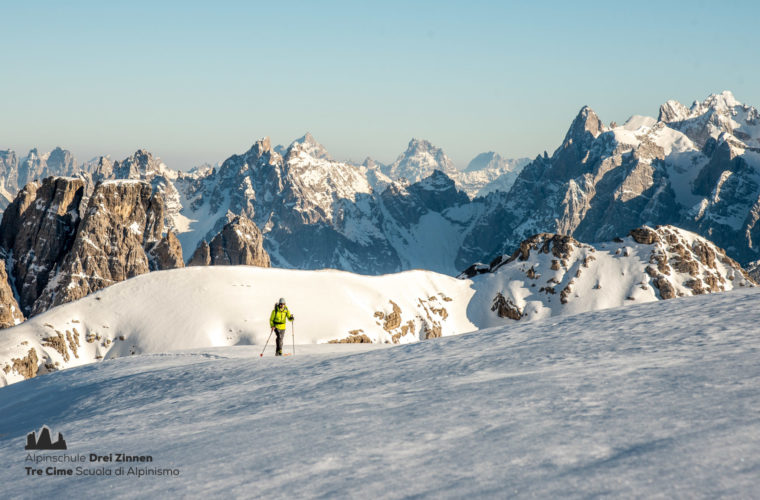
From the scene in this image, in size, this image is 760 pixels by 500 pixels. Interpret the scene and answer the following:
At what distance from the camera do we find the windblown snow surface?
28.6 feet

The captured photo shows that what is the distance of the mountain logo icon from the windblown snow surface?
0.87ft

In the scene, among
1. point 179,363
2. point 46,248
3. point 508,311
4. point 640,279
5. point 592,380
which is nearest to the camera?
point 592,380

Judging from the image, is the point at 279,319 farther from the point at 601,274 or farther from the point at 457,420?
the point at 601,274

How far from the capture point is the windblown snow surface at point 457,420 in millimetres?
8727

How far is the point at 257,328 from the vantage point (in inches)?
3937

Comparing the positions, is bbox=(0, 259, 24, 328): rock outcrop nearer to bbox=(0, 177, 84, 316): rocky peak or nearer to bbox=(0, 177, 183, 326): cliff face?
bbox=(0, 177, 183, 326): cliff face

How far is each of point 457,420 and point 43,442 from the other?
901 centimetres

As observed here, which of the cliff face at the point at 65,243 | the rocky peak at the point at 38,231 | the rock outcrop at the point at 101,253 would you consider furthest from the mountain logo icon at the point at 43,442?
the rocky peak at the point at 38,231

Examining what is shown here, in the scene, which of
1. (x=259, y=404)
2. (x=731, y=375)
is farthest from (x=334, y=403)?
(x=731, y=375)

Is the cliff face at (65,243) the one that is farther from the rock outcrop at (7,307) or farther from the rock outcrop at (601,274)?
the rock outcrop at (601,274)

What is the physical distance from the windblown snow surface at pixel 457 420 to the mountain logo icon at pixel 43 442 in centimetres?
27

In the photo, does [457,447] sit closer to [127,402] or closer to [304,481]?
[304,481]

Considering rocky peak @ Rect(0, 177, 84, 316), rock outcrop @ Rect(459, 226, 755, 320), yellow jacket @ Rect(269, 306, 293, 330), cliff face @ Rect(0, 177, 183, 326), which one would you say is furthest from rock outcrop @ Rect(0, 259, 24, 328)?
yellow jacket @ Rect(269, 306, 293, 330)

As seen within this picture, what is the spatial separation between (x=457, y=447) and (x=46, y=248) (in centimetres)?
19741
